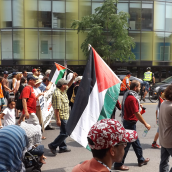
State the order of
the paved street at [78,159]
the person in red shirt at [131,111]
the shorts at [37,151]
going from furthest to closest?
the paved street at [78,159]
the person in red shirt at [131,111]
the shorts at [37,151]

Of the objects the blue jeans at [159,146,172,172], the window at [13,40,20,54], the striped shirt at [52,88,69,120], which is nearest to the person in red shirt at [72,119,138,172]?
the blue jeans at [159,146,172,172]

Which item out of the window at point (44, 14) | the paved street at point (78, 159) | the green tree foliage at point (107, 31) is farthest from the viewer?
the window at point (44, 14)

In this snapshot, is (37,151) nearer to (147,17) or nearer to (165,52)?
(147,17)

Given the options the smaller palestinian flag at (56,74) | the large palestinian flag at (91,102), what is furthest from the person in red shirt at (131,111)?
the smaller palestinian flag at (56,74)

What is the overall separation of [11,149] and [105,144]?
1959mm

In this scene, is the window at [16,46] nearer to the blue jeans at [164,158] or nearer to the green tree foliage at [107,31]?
the green tree foliage at [107,31]

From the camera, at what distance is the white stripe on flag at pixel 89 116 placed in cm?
430

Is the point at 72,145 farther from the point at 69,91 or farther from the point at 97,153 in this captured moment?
the point at 97,153

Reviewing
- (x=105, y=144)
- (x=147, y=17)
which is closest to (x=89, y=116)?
(x=105, y=144)

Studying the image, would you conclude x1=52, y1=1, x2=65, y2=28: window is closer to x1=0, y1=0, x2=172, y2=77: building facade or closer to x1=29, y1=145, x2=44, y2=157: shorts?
x1=0, y1=0, x2=172, y2=77: building facade

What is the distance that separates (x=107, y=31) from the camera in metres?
24.5

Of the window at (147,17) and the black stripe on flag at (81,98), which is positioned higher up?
the window at (147,17)

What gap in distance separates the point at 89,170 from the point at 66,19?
2644 centimetres

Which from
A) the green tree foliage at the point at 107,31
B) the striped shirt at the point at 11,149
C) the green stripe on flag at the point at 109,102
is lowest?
the striped shirt at the point at 11,149
